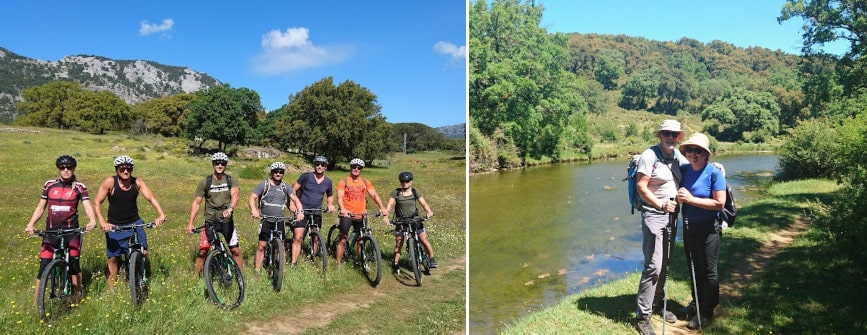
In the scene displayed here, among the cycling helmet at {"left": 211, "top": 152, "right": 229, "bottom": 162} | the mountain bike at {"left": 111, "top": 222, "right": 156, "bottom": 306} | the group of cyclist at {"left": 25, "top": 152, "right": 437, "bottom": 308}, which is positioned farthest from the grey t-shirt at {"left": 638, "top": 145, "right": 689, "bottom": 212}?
the mountain bike at {"left": 111, "top": 222, "right": 156, "bottom": 306}

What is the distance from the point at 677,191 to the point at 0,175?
18.9 metres

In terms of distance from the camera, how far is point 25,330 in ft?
13.5

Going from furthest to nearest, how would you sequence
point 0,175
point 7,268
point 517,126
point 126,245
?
point 517,126
point 0,175
point 7,268
point 126,245

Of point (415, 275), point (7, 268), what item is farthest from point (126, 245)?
point (415, 275)

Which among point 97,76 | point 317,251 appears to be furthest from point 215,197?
point 97,76

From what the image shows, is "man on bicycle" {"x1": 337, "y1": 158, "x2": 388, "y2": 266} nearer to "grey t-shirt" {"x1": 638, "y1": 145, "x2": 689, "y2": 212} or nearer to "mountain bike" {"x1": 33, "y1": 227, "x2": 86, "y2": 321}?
"mountain bike" {"x1": 33, "y1": 227, "x2": 86, "y2": 321}

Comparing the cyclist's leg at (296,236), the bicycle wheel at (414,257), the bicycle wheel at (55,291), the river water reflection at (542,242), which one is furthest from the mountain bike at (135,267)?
the river water reflection at (542,242)

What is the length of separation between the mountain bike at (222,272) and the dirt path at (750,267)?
14.9ft

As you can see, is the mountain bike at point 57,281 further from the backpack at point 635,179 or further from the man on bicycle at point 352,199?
the backpack at point 635,179

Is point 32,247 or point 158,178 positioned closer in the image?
point 32,247

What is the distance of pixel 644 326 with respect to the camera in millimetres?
4367

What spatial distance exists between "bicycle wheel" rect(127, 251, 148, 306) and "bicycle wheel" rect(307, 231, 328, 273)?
2132mm

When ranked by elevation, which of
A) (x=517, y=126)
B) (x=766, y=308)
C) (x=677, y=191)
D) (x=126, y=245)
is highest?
(x=517, y=126)

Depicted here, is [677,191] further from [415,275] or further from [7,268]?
[7,268]
